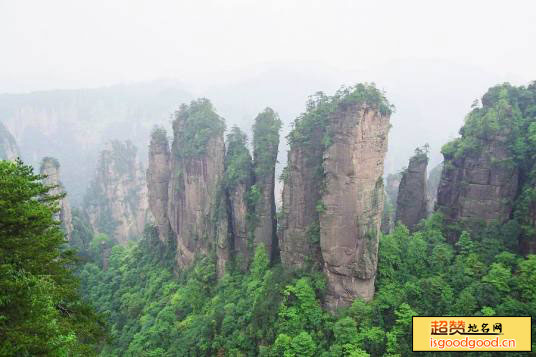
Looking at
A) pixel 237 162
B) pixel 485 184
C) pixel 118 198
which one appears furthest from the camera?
pixel 118 198

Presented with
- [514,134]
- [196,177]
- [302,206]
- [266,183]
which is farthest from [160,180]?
[514,134]

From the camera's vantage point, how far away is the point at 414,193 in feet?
116

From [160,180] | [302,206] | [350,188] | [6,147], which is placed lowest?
[302,206]

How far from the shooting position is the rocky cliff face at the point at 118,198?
Result: 270ft

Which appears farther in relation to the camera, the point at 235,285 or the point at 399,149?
the point at 399,149

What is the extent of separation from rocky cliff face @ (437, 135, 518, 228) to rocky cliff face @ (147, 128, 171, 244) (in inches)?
1246

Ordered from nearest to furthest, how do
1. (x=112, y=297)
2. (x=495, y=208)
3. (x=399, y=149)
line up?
1. (x=495, y=208)
2. (x=112, y=297)
3. (x=399, y=149)

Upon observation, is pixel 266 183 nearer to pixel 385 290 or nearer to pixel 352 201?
pixel 352 201

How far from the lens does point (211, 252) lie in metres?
38.8

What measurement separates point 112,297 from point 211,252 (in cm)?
1572

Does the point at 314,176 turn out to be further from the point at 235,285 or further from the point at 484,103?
the point at 484,103

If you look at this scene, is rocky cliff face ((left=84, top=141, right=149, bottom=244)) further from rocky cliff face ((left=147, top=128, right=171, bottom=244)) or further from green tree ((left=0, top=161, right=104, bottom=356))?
green tree ((left=0, top=161, right=104, bottom=356))

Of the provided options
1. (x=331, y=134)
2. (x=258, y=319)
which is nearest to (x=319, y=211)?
(x=331, y=134)

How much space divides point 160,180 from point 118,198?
4091 cm
